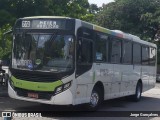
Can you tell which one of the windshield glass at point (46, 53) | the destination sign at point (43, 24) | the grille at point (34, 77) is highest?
the destination sign at point (43, 24)

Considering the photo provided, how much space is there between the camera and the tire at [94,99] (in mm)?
12367

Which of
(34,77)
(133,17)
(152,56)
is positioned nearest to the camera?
(34,77)

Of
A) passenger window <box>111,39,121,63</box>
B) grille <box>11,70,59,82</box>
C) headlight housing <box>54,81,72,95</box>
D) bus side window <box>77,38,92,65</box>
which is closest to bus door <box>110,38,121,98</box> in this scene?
passenger window <box>111,39,121,63</box>

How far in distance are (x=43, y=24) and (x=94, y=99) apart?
3.19 metres

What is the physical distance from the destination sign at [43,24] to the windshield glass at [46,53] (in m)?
0.28

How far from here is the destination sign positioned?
11.4 m

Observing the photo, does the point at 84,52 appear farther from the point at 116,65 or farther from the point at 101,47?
the point at 116,65

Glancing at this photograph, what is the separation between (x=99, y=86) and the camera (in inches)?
515

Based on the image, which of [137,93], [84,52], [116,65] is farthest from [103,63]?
[137,93]

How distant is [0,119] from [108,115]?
378cm

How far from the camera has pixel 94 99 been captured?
1259 centimetres

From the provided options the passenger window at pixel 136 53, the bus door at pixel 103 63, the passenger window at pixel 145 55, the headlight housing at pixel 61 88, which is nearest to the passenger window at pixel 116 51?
the bus door at pixel 103 63

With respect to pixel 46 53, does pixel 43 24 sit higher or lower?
higher

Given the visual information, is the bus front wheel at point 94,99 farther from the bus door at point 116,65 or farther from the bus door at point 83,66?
the bus door at point 116,65
